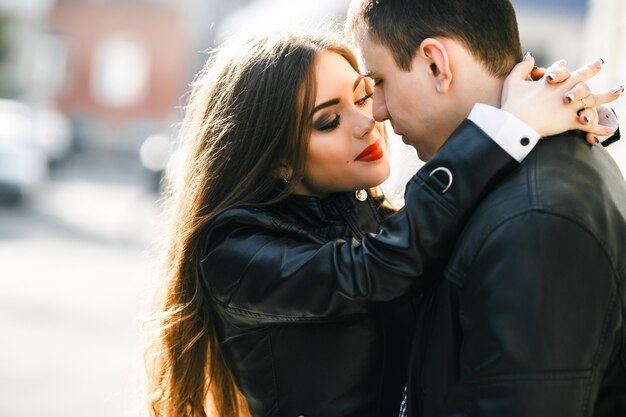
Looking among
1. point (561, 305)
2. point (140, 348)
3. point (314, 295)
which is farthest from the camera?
point (140, 348)

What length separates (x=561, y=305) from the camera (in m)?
1.54

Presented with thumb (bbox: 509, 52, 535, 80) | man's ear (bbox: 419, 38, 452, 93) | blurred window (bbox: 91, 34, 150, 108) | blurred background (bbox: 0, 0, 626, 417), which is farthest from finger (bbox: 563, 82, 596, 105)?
blurred window (bbox: 91, 34, 150, 108)

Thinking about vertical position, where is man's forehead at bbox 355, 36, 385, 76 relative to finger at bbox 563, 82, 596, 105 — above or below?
above

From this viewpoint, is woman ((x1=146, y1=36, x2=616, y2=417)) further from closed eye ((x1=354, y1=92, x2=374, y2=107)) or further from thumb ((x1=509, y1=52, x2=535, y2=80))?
thumb ((x1=509, y1=52, x2=535, y2=80))

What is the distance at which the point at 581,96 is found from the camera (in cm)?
184

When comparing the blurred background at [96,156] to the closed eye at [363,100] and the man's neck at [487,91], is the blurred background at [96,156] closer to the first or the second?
the closed eye at [363,100]

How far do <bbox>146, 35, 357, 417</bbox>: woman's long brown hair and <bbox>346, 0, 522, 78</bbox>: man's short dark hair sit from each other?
1.66ft

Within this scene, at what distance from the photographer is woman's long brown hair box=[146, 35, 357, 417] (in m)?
2.50

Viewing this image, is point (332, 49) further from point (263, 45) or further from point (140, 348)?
point (140, 348)

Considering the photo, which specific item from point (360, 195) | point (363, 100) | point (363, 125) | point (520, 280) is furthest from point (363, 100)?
point (520, 280)

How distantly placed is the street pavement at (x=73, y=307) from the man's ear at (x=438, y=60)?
1422mm

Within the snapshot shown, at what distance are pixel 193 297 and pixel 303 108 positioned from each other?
0.67 meters

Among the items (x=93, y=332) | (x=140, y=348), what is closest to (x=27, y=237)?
(x=93, y=332)

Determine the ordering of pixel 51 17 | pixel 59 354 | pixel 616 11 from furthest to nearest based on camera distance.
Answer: pixel 51 17, pixel 59 354, pixel 616 11
